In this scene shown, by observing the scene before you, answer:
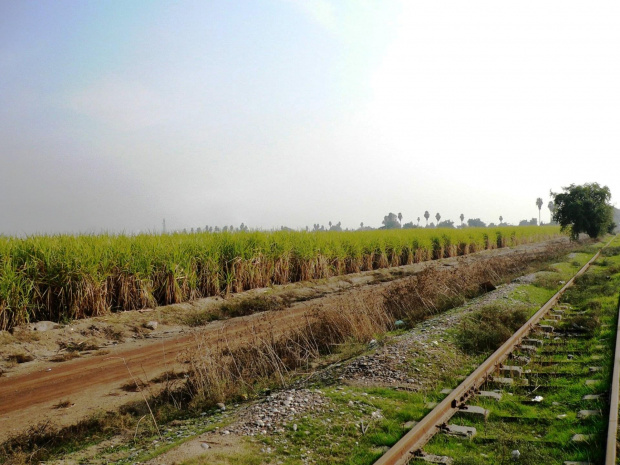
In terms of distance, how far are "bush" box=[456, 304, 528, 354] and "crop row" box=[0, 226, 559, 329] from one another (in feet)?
27.8

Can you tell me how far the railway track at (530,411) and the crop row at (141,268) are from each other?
373 inches

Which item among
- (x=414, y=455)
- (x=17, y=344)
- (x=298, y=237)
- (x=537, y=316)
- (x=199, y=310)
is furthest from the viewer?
(x=298, y=237)

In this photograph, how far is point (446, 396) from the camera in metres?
5.91

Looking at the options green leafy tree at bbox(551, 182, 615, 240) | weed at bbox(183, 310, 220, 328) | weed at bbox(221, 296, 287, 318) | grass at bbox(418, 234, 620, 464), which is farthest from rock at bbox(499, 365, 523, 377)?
green leafy tree at bbox(551, 182, 615, 240)

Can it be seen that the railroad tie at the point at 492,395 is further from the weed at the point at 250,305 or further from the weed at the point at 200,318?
the weed at the point at 250,305

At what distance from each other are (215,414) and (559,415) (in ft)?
14.6

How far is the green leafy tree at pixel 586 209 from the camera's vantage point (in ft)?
143

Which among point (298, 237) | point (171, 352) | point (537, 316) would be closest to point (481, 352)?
point (537, 316)

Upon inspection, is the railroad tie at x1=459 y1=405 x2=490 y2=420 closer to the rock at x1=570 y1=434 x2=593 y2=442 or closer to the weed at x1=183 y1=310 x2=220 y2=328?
the rock at x1=570 y1=434 x2=593 y2=442

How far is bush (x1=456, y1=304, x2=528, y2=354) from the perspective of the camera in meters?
8.99

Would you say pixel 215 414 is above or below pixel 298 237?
below

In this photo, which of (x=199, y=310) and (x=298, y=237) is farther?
(x=298, y=237)

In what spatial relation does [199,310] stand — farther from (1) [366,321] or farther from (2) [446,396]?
(2) [446,396]

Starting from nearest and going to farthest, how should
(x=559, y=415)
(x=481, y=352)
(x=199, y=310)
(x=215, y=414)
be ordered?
(x=559, y=415) < (x=215, y=414) < (x=481, y=352) < (x=199, y=310)
